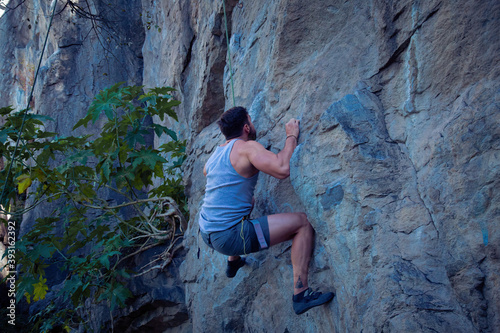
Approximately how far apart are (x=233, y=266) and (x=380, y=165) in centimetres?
135

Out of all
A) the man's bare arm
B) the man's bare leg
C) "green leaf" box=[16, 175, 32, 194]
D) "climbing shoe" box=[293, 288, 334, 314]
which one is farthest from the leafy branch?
"climbing shoe" box=[293, 288, 334, 314]

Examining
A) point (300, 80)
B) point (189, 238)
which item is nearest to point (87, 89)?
point (189, 238)

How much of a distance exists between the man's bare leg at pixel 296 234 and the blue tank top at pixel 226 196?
0.73 feet

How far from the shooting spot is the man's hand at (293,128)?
2.50 metres

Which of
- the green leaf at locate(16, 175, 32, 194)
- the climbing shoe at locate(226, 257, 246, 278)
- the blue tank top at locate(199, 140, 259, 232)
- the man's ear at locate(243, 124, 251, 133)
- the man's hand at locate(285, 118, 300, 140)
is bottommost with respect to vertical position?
the climbing shoe at locate(226, 257, 246, 278)

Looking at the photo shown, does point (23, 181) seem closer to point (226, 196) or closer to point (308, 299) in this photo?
point (226, 196)

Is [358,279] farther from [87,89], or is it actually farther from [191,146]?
[87,89]

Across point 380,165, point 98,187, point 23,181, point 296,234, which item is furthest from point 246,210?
point 23,181

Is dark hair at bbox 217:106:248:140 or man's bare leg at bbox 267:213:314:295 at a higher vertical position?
dark hair at bbox 217:106:248:140

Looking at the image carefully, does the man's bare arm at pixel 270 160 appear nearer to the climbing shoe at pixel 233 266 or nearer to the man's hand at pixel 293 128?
the man's hand at pixel 293 128

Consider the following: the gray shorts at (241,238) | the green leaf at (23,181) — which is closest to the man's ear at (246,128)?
the gray shorts at (241,238)

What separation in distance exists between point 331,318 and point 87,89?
717cm

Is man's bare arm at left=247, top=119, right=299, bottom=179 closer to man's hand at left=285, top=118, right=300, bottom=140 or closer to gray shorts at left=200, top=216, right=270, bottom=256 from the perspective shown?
man's hand at left=285, top=118, right=300, bottom=140

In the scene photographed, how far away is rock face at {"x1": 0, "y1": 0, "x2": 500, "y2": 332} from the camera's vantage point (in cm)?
173
